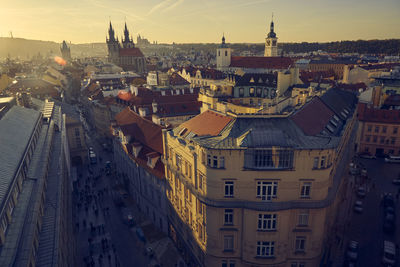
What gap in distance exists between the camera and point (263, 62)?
170625 millimetres

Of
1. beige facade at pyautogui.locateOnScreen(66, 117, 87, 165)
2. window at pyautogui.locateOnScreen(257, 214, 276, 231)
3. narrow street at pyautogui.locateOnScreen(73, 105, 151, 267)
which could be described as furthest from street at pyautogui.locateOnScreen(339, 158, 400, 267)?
beige facade at pyautogui.locateOnScreen(66, 117, 87, 165)

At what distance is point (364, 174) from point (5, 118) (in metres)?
78.8

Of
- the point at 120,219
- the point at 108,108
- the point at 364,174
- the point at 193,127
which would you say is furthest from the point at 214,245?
the point at 108,108

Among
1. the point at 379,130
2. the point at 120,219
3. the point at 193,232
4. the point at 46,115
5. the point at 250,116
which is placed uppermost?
the point at 250,116

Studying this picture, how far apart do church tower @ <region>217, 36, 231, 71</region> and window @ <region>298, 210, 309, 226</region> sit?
15658cm

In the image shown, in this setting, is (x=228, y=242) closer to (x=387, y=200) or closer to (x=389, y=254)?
(x=389, y=254)

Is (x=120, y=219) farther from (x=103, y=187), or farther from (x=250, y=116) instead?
(x=250, y=116)

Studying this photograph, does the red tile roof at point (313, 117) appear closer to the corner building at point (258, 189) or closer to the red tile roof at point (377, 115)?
the corner building at point (258, 189)

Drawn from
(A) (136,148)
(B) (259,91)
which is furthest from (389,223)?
(B) (259,91)

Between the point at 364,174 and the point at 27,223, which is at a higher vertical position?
the point at 27,223

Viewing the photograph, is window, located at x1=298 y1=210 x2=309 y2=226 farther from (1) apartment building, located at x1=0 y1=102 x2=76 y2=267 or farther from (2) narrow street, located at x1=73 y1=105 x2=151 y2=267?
(1) apartment building, located at x1=0 y1=102 x2=76 y2=267

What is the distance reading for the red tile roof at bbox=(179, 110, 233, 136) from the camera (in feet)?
130

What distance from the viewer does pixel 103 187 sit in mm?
69438

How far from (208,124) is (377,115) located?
6147cm
